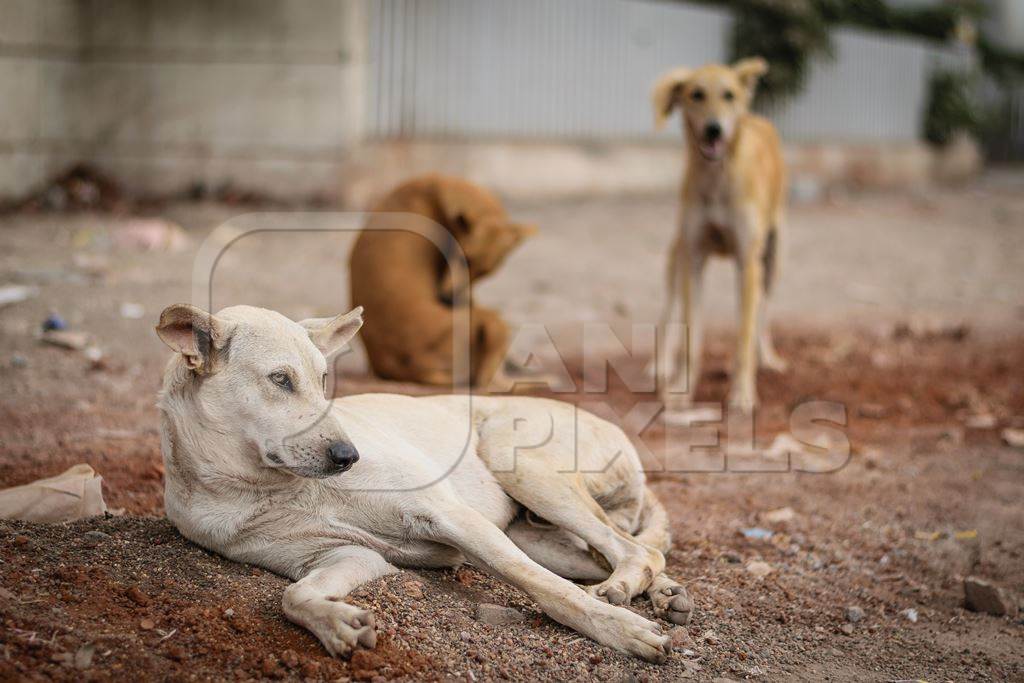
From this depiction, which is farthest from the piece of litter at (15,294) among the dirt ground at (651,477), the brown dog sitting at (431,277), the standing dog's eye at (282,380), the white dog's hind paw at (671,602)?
the white dog's hind paw at (671,602)

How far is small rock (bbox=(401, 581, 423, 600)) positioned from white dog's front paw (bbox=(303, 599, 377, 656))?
297mm

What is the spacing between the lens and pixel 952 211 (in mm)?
14836

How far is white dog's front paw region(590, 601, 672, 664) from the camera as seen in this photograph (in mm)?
3225

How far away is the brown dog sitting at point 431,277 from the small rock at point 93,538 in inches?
119

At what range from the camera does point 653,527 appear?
13.6 feet

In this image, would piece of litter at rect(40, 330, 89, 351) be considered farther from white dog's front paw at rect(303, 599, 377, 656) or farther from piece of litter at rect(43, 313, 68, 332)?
white dog's front paw at rect(303, 599, 377, 656)

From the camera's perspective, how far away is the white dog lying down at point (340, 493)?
324cm

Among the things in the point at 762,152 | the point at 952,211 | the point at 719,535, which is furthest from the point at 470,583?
the point at 952,211

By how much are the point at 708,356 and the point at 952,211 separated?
8.13 meters

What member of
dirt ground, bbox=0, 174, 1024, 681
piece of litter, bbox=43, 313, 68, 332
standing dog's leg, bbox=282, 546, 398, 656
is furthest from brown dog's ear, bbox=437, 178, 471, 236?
standing dog's leg, bbox=282, 546, 398, 656

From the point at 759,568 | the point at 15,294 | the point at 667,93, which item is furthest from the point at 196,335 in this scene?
the point at 667,93

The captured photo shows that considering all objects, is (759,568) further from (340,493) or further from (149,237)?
(149,237)

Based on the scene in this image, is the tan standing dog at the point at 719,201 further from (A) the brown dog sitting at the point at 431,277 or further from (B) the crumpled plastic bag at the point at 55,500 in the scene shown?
(B) the crumpled plastic bag at the point at 55,500

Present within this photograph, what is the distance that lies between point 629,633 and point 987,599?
157 cm
